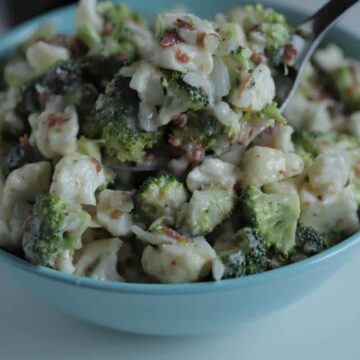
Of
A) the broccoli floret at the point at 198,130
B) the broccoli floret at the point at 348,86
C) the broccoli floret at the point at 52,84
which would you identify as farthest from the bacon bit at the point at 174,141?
the broccoli floret at the point at 348,86

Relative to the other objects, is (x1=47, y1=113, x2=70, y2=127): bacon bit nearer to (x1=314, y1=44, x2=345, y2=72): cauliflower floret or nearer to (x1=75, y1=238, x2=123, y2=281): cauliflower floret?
(x1=75, y1=238, x2=123, y2=281): cauliflower floret

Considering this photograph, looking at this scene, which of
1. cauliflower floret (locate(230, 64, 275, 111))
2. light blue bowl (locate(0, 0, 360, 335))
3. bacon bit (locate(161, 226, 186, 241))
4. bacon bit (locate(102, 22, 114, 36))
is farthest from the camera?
bacon bit (locate(102, 22, 114, 36))

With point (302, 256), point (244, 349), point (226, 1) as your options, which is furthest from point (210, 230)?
point (226, 1)

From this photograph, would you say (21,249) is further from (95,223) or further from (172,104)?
(172,104)

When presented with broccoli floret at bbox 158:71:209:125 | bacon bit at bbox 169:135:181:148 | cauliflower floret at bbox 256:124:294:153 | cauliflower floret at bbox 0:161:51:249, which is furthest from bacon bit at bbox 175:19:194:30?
cauliflower floret at bbox 0:161:51:249

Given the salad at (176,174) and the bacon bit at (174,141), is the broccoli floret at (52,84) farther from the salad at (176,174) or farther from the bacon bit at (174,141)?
the bacon bit at (174,141)

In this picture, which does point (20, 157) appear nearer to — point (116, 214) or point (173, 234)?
point (116, 214)
